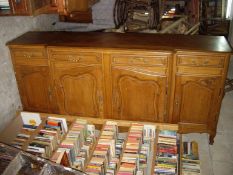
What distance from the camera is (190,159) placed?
222 cm

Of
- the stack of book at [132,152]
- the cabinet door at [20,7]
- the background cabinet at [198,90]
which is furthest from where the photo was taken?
the background cabinet at [198,90]

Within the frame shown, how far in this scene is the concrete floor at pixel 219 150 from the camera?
2.24 meters

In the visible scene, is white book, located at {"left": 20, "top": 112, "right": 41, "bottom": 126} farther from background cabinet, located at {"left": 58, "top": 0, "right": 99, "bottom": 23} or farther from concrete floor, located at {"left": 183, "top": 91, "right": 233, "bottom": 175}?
concrete floor, located at {"left": 183, "top": 91, "right": 233, "bottom": 175}

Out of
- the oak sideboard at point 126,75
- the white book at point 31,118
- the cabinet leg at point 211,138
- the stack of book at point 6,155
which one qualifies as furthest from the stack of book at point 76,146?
the cabinet leg at point 211,138

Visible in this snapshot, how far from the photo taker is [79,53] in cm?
223

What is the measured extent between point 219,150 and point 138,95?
38.1 inches

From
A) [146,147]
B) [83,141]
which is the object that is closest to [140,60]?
[146,147]

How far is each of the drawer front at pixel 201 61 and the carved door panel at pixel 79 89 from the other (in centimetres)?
72

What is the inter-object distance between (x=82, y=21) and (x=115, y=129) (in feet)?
4.95

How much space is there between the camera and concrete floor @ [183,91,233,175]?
2236 mm

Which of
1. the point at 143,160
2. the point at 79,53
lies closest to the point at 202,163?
the point at 143,160

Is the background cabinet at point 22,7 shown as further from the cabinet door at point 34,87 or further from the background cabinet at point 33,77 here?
the cabinet door at point 34,87

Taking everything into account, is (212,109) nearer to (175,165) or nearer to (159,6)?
(175,165)

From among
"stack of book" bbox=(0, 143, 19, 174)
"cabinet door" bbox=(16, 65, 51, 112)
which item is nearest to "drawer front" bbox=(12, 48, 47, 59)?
"cabinet door" bbox=(16, 65, 51, 112)
